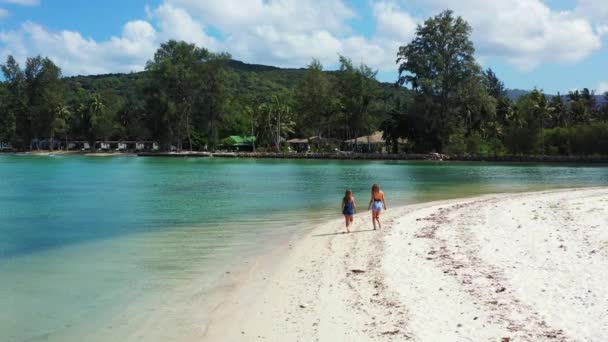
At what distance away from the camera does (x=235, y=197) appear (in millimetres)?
28734

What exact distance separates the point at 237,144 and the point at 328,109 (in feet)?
93.4

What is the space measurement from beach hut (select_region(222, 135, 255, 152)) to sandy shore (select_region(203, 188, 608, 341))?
106306mm

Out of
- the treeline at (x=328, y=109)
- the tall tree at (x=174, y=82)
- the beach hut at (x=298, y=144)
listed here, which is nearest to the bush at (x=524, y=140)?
the treeline at (x=328, y=109)

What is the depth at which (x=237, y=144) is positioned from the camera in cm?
11956

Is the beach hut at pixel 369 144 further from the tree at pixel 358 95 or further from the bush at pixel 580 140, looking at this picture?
the bush at pixel 580 140

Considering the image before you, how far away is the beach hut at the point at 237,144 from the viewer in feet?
393

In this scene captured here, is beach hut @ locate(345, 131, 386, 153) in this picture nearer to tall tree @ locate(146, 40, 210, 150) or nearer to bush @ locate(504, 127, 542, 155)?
bush @ locate(504, 127, 542, 155)

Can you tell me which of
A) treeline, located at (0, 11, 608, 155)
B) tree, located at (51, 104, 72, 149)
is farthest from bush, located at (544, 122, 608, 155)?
tree, located at (51, 104, 72, 149)

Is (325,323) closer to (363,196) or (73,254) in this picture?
(73,254)

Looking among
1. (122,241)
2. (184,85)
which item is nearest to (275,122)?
(184,85)

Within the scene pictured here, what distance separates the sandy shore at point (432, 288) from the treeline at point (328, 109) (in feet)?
211

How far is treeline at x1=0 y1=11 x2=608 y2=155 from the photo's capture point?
7856 centimetres

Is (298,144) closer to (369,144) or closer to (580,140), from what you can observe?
(369,144)

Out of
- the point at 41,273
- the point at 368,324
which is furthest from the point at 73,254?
the point at 368,324
